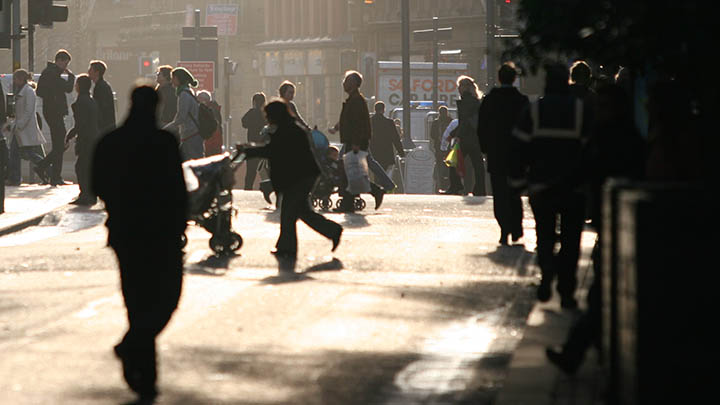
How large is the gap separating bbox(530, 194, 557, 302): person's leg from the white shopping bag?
876 cm

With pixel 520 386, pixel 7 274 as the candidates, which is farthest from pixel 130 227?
pixel 7 274

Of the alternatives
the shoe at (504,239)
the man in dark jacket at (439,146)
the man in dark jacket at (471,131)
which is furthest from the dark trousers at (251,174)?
the shoe at (504,239)

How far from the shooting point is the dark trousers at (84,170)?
20.6 m

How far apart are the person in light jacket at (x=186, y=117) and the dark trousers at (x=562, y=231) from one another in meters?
9.86

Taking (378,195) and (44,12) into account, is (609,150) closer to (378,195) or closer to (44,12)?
(378,195)

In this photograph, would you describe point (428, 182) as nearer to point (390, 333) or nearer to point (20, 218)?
point (20, 218)

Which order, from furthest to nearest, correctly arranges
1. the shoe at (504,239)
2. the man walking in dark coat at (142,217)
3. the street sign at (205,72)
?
1. the street sign at (205,72)
2. the shoe at (504,239)
3. the man walking in dark coat at (142,217)

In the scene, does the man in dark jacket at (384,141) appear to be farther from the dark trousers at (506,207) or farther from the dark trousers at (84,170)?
the dark trousers at (506,207)

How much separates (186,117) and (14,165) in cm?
666

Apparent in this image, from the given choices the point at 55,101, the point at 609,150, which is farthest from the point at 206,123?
the point at 609,150

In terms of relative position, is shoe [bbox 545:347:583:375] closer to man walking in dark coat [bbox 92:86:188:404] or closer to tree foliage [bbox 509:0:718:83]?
tree foliage [bbox 509:0:718:83]

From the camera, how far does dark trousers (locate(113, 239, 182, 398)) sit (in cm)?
802

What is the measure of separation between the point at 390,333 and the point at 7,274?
16.0 ft

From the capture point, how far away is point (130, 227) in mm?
8031
